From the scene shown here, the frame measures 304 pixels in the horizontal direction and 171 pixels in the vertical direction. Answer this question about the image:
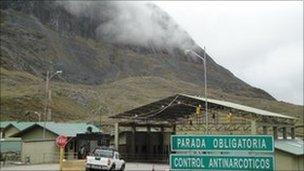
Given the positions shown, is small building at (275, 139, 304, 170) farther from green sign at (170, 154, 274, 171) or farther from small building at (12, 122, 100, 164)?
green sign at (170, 154, 274, 171)

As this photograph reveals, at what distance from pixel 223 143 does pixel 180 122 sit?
2176 inches

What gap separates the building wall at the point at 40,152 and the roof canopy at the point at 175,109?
814cm

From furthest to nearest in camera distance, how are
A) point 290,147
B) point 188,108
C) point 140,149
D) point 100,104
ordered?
1. point 100,104
2. point 140,149
3. point 188,108
4. point 290,147

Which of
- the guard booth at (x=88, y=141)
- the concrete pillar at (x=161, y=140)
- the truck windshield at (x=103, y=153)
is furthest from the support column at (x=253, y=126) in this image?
the concrete pillar at (x=161, y=140)

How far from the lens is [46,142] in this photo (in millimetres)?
56875

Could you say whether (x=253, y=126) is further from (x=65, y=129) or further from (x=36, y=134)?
(x=36, y=134)

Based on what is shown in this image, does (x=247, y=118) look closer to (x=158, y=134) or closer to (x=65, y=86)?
(x=158, y=134)

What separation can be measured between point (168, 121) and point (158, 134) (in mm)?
2833

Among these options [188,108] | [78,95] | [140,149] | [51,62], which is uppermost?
[51,62]

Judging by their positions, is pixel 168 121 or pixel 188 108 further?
pixel 168 121

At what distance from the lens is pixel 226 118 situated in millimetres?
56906

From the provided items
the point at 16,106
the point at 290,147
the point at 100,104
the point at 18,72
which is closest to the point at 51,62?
the point at 18,72

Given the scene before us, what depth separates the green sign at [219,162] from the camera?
1298 cm

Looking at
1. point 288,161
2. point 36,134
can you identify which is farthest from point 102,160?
point 36,134
